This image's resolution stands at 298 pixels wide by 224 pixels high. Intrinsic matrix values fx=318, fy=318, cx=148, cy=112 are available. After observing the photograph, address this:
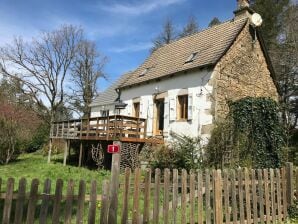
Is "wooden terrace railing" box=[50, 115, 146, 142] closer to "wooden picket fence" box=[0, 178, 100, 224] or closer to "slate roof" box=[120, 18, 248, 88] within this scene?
"slate roof" box=[120, 18, 248, 88]

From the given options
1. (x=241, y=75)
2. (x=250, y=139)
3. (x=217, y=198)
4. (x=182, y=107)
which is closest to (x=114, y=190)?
(x=217, y=198)

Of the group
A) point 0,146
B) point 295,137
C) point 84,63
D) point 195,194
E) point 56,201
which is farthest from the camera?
point 84,63

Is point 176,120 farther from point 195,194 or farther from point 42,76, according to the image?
point 42,76

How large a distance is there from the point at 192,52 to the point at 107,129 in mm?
6720

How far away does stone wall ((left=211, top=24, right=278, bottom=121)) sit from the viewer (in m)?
15.1

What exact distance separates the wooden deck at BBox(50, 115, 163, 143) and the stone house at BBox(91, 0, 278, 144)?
1660 millimetres

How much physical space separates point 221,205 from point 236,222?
0.52m

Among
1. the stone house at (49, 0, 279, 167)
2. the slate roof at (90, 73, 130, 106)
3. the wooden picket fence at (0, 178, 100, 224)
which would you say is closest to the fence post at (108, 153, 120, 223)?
the wooden picket fence at (0, 178, 100, 224)

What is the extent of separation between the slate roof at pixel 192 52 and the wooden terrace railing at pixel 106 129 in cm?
347

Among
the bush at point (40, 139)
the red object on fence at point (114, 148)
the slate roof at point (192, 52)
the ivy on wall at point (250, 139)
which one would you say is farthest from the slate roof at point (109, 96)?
the red object on fence at point (114, 148)

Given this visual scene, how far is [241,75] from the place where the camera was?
54.2 feet

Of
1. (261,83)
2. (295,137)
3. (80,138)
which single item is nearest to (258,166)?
(261,83)

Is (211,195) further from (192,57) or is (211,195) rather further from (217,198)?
(192,57)

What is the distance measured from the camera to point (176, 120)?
16.5 m
